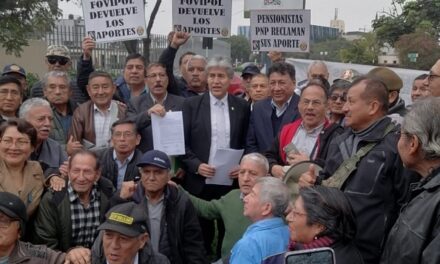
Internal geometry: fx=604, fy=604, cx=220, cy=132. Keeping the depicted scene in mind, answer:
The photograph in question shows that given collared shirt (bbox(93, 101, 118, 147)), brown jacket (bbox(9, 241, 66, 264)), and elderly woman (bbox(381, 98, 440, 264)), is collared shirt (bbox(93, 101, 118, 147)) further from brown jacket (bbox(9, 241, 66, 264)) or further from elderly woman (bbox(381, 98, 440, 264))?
elderly woman (bbox(381, 98, 440, 264))

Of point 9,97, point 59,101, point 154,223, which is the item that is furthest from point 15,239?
point 59,101

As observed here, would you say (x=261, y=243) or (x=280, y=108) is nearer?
(x=261, y=243)

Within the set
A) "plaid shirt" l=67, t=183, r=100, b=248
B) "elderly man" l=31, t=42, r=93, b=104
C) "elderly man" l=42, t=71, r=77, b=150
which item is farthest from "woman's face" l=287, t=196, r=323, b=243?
"elderly man" l=31, t=42, r=93, b=104

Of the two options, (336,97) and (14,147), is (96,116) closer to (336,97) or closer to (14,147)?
(14,147)

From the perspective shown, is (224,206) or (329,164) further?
(224,206)

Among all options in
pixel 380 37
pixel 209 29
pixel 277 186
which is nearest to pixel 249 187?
pixel 277 186

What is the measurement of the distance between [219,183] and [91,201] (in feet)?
4.72

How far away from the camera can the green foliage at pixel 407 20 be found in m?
33.7

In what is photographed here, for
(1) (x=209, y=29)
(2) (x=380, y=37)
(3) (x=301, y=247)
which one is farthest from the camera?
(2) (x=380, y=37)

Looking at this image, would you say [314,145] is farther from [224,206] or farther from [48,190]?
[48,190]

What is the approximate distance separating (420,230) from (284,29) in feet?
18.2

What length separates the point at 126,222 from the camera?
386 cm

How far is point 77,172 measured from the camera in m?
4.52

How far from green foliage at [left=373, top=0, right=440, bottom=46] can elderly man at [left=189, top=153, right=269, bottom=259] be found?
1188 inches
